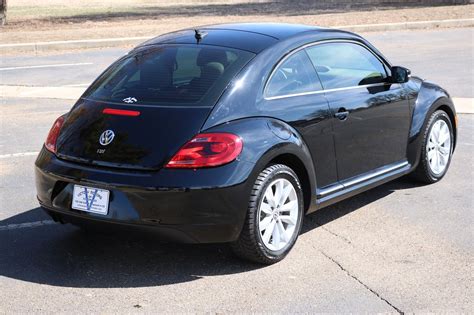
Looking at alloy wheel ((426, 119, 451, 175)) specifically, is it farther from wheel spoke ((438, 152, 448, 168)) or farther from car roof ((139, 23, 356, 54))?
car roof ((139, 23, 356, 54))

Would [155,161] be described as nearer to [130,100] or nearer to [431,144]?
[130,100]

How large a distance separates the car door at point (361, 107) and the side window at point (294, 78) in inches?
3.6

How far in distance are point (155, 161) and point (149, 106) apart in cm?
47

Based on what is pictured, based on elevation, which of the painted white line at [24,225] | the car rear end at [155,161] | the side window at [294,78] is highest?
the side window at [294,78]

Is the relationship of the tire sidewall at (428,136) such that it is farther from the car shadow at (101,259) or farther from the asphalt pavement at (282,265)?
the car shadow at (101,259)

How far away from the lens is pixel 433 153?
7.14m

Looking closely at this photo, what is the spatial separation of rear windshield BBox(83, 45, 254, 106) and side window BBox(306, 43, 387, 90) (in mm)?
703

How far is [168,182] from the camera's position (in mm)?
4777

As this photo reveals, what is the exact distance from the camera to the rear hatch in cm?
495

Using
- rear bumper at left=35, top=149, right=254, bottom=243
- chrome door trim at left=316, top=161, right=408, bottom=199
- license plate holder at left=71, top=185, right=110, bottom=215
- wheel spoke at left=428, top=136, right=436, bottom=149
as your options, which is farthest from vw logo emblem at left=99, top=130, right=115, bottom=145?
wheel spoke at left=428, top=136, right=436, bottom=149

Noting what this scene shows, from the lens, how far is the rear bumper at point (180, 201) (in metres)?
4.77

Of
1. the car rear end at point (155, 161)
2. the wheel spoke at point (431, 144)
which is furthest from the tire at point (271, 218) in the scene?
the wheel spoke at point (431, 144)

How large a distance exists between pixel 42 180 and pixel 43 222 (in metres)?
0.99

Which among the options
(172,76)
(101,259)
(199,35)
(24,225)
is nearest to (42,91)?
(24,225)
